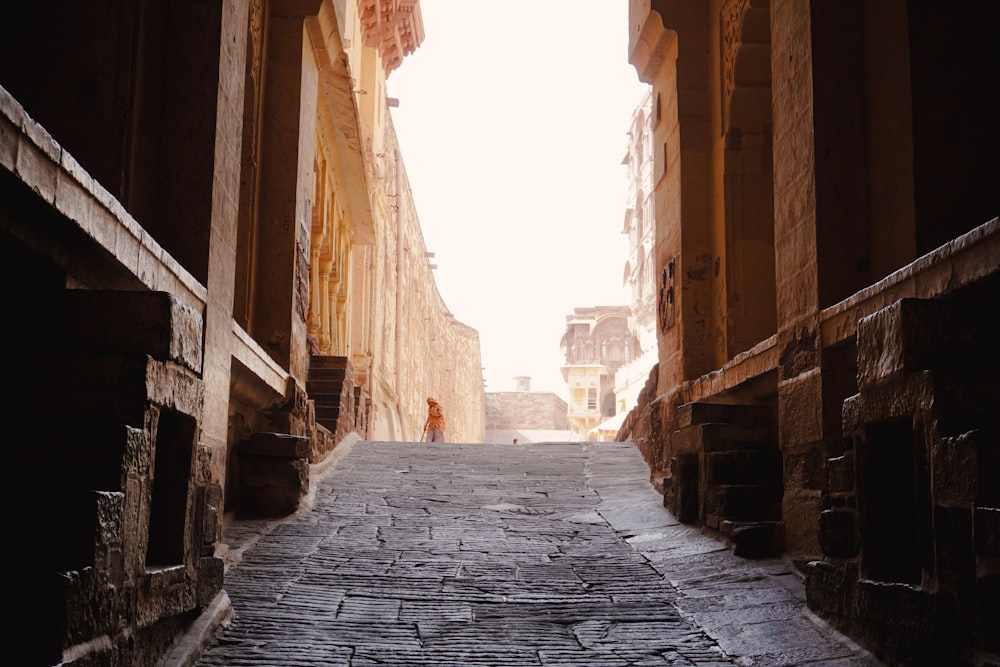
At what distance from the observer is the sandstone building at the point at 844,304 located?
3.51m

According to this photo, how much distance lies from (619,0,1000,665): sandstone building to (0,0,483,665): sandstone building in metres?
2.72

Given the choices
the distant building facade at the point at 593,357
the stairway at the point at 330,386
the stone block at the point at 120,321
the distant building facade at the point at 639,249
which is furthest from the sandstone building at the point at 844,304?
the distant building facade at the point at 593,357

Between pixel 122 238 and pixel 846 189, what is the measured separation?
3824 mm

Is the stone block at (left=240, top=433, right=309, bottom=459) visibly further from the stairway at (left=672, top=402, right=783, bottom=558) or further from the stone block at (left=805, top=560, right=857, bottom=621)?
the stone block at (left=805, top=560, right=857, bottom=621)

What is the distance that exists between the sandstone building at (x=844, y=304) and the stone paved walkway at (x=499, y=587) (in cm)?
33

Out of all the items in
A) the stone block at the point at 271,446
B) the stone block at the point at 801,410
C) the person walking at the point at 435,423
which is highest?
the person walking at the point at 435,423

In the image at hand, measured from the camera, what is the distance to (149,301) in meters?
3.78

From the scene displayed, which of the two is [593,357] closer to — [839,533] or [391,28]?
[391,28]

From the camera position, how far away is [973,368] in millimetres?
3531

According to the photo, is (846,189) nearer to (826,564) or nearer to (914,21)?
(914,21)

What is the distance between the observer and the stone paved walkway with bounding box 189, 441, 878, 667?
4551 mm

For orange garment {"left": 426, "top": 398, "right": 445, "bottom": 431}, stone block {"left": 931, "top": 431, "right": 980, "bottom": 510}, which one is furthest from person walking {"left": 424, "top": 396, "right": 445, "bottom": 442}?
stone block {"left": 931, "top": 431, "right": 980, "bottom": 510}

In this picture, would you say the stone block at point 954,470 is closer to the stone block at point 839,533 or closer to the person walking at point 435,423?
the stone block at point 839,533

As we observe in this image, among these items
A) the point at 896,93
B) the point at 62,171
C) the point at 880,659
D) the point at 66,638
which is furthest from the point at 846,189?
the point at 66,638
